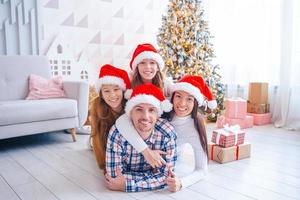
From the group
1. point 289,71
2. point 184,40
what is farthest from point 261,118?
point 184,40

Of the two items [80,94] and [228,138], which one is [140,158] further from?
[80,94]

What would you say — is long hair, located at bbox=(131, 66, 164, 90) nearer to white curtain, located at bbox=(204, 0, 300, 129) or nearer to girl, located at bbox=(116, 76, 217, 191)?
girl, located at bbox=(116, 76, 217, 191)

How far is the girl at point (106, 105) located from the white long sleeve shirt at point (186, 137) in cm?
18

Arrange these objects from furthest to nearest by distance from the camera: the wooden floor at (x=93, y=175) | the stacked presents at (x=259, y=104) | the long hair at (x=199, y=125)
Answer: the stacked presents at (x=259, y=104) < the long hair at (x=199, y=125) < the wooden floor at (x=93, y=175)

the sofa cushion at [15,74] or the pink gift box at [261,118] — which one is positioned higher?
the sofa cushion at [15,74]

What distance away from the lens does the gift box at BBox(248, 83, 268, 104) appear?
346 cm

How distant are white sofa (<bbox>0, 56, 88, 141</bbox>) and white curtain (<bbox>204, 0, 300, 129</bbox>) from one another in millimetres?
2184

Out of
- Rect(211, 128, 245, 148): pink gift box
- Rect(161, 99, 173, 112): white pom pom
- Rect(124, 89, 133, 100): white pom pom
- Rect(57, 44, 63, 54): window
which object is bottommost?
Rect(211, 128, 245, 148): pink gift box

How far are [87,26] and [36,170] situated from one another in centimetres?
221

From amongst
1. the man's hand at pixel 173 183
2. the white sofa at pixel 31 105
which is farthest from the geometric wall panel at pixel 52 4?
the man's hand at pixel 173 183

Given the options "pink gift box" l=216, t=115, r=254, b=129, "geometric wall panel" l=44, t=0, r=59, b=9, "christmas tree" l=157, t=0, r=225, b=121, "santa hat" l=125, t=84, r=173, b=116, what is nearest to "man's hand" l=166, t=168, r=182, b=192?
"santa hat" l=125, t=84, r=173, b=116

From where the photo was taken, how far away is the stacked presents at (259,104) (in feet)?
11.3

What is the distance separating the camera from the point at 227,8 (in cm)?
388

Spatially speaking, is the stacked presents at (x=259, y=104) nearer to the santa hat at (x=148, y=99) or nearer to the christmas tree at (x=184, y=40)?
the christmas tree at (x=184, y=40)
